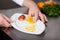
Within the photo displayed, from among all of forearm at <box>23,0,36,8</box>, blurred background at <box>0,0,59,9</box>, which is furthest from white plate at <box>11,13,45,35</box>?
blurred background at <box>0,0,59,9</box>

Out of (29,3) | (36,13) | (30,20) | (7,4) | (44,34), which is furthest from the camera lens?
(7,4)

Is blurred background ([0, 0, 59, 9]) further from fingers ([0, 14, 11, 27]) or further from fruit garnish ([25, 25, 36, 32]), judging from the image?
fruit garnish ([25, 25, 36, 32])

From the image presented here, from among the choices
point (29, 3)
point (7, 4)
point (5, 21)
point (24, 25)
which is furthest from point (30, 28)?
point (7, 4)

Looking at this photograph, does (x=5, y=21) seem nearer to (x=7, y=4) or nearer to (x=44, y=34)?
(x=44, y=34)

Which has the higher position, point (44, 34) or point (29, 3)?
point (29, 3)

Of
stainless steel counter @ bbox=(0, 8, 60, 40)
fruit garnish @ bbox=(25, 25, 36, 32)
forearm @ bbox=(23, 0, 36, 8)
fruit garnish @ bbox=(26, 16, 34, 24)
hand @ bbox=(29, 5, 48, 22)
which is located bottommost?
stainless steel counter @ bbox=(0, 8, 60, 40)

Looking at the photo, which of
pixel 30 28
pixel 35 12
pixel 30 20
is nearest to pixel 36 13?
pixel 35 12

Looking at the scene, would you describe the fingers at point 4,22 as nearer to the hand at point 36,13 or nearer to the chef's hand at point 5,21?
the chef's hand at point 5,21

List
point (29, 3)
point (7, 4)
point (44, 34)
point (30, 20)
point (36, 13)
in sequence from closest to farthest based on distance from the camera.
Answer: point (44, 34)
point (30, 20)
point (36, 13)
point (29, 3)
point (7, 4)

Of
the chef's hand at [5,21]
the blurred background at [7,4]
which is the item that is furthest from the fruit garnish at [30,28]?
the blurred background at [7,4]

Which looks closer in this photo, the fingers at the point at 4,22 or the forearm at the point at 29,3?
the fingers at the point at 4,22

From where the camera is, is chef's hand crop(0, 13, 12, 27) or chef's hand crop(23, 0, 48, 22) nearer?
chef's hand crop(0, 13, 12, 27)

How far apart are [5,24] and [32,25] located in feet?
0.53

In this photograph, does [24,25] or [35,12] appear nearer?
[24,25]
